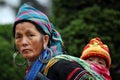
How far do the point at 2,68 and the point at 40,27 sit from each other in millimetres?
6227

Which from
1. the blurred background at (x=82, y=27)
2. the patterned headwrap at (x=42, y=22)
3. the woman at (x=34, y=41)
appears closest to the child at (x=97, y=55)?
the patterned headwrap at (x=42, y=22)

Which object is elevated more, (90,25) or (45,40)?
(45,40)

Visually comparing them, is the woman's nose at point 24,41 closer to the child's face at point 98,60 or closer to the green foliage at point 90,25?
the child's face at point 98,60

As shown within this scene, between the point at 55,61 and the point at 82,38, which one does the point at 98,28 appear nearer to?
the point at 82,38

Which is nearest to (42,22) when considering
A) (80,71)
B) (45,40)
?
(45,40)

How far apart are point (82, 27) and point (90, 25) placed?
18cm

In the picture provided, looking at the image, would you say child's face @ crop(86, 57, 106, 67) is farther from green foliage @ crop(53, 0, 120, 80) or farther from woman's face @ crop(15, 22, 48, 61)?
green foliage @ crop(53, 0, 120, 80)

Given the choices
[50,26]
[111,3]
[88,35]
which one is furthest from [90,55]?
[111,3]

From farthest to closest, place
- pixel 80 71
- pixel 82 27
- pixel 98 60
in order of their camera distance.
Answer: pixel 82 27, pixel 98 60, pixel 80 71

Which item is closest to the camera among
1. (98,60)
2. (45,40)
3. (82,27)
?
(45,40)

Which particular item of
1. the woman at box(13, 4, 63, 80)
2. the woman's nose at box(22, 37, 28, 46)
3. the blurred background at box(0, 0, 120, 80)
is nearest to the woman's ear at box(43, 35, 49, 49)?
the woman at box(13, 4, 63, 80)

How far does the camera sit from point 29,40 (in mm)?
3740

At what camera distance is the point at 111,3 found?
32.5 ft

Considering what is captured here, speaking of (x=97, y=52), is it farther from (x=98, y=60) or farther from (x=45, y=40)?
(x=45, y=40)
